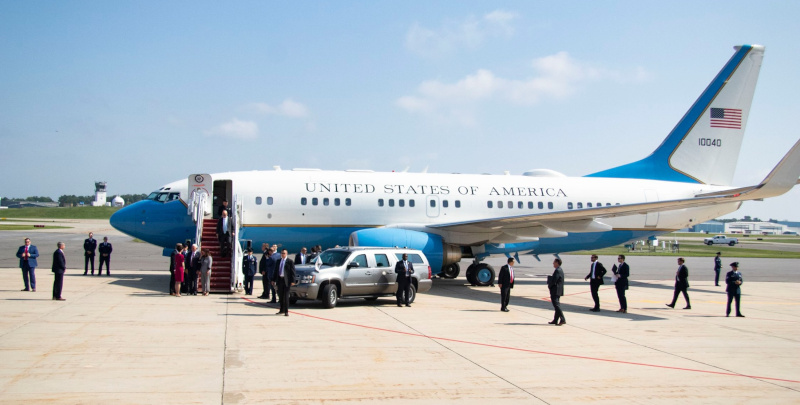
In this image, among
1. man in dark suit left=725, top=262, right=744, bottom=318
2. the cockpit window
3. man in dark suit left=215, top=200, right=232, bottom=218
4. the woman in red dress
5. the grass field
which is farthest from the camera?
the grass field

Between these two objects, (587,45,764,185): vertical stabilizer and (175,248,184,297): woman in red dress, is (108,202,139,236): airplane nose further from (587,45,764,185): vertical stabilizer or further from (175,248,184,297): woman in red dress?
(587,45,764,185): vertical stabilizer

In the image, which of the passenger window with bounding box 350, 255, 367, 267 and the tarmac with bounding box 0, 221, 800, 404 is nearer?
the tarmac with bounding box 0, 221, 800, 404

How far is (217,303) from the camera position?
59.8 feet

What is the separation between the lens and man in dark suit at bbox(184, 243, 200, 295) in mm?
20266

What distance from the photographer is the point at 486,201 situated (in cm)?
2755

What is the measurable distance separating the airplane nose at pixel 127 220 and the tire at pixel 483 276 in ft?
45.1

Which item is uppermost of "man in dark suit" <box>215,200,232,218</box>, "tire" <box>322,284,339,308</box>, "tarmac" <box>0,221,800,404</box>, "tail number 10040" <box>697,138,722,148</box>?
"tail number 10040" <box>697,138,722,148</box>

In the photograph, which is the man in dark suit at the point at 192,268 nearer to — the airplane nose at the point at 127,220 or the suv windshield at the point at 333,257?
the suv windshield at the point at 333,257

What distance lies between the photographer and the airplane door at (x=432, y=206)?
26.4 m

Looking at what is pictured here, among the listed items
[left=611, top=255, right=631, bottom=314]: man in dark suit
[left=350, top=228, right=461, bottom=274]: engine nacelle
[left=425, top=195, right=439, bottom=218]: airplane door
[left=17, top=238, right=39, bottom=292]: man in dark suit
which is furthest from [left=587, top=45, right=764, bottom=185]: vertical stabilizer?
[left=17, top=238, right=39, bottom=292]: man in dark suit

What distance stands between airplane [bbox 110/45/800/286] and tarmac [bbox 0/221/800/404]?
373cm

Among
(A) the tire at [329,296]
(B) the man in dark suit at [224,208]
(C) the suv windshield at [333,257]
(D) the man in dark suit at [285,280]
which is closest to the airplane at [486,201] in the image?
(B) the man in dark suit at [224,208]

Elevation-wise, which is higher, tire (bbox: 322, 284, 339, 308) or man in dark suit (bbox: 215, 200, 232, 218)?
man in dark suit (bbox: 215, 200, 232, 218)

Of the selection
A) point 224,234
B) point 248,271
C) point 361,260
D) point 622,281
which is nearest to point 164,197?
point 224,234
